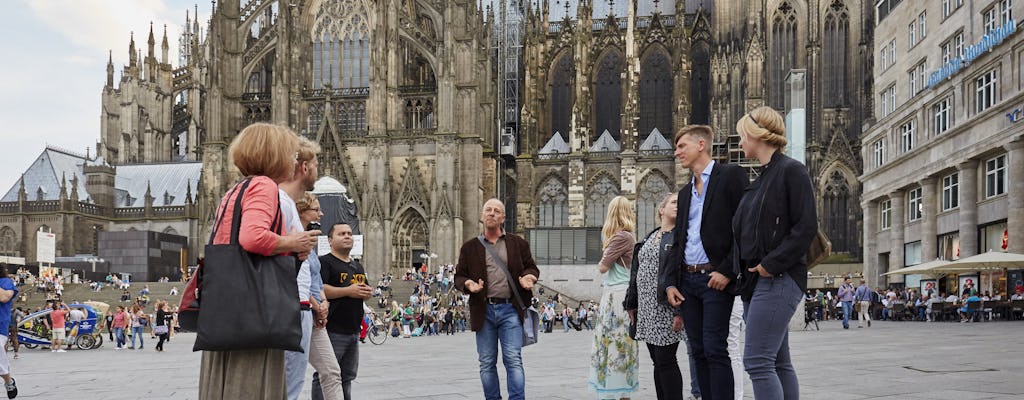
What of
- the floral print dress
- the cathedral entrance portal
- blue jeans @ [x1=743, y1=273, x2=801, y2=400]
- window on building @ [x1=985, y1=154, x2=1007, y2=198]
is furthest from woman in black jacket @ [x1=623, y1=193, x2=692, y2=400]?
the cathedral entrance portal

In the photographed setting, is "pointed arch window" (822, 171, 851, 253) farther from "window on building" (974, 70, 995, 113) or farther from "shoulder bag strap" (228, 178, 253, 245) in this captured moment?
"shoulder bag strap" (228, 178, 253, 245)

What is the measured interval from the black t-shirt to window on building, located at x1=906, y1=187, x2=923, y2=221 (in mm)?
33131

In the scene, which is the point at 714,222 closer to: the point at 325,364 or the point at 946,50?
the point at 325,364

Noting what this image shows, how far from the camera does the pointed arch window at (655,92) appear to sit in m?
59.7

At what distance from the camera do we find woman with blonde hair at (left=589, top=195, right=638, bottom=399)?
795 centimetres

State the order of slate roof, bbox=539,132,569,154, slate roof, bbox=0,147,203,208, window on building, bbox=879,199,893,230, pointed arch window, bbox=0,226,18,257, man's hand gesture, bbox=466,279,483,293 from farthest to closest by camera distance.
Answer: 1. slate roof, bbox=0,147,203,208
2. pointed arch window, bbox=0,226,18,257
3. slate roof, bbox=539,132,569,154
4. window on building, bbox=879,199,893,230
5. man's hand gesture, bbox=466,279,483,293

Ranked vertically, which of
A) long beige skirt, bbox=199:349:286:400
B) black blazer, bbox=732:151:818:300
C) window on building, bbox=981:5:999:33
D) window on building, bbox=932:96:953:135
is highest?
window on building, bbox=981:5:999:33

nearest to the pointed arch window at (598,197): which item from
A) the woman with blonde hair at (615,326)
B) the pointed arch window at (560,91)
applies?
the pointed arch window at (560,91)

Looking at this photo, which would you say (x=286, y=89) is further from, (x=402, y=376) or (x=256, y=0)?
(x=402, y=376)

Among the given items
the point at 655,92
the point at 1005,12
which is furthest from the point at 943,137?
the point at 655,92

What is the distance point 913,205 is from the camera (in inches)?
1507

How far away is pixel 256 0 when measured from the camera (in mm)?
57344

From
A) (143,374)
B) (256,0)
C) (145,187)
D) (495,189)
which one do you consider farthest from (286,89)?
(143,374)

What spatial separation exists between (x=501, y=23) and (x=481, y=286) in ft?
187
